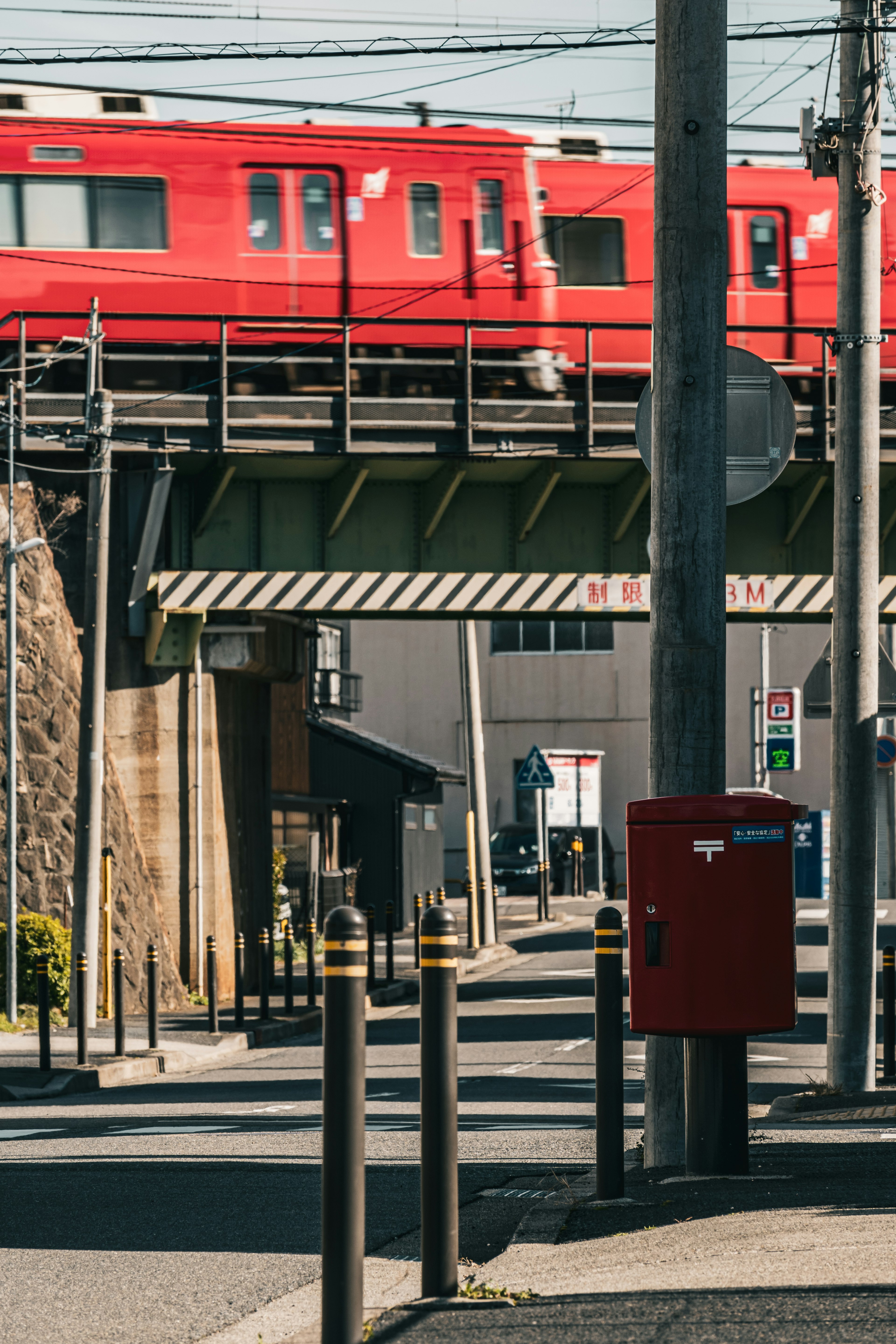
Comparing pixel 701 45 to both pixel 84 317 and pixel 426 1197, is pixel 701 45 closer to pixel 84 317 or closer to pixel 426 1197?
pixel 426 1197

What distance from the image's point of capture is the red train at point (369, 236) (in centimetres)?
2114

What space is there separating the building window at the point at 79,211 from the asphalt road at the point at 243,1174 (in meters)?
10.5

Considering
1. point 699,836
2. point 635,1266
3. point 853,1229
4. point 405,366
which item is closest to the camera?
point 635,1266

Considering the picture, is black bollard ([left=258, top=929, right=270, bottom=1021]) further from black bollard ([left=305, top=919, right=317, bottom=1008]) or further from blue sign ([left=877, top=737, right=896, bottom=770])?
blue sign ([left=877, top=737, right=896, bottom=770])

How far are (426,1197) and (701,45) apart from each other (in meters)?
5.24

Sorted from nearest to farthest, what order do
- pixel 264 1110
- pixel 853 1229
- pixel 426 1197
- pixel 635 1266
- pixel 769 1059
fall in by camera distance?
pixel 426 1197, pixel 635 1266, pixel 853 1229, pixel 264 1110, pixel 769 1059

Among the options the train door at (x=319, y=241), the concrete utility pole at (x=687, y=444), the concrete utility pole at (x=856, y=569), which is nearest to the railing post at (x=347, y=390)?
the train door at (x=319, y=241)

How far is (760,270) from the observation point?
2317cm

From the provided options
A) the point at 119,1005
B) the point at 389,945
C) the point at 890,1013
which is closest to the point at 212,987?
the point at 119,1005

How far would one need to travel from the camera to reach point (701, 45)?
758 cm

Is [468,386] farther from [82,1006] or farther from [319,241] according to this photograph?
[82,1006]

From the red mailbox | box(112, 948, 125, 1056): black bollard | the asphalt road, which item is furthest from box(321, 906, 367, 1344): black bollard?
box(112, 948, 125, 1056): black bollard

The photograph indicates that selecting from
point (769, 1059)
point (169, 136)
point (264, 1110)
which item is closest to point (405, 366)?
point (169, 136)

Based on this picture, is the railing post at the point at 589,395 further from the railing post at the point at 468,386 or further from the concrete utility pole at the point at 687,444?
the concrete utility pole at the point at 687,444
